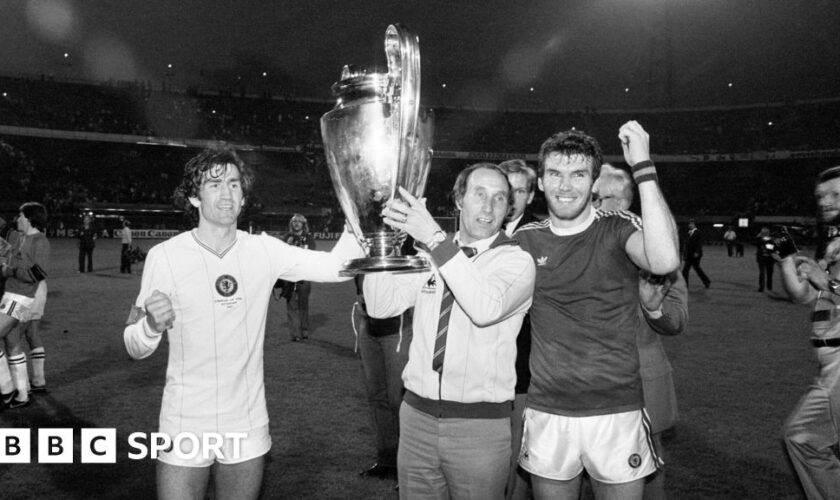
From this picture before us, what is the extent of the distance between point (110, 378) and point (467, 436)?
6.08 m

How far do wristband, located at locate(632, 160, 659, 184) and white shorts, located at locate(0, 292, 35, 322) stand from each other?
5.83 m

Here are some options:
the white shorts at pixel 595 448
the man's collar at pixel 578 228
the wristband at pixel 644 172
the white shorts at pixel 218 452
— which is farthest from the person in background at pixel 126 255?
the wristband at pixel 644 172

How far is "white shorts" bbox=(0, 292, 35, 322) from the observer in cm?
569

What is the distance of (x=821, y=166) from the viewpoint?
1745 inches

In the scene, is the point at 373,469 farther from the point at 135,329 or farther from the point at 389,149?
the point at 389,149

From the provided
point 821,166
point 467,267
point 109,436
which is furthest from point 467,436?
point 821,166

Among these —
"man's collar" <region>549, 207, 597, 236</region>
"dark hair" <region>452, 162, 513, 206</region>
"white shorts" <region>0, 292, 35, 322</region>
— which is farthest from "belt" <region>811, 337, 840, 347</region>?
"white shorts" <region>0, 292, 35, 322</region>

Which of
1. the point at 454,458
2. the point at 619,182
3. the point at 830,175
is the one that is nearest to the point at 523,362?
the point at 454,458

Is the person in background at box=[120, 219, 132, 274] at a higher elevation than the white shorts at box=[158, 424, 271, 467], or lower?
higher

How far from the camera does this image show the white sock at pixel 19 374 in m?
5.88

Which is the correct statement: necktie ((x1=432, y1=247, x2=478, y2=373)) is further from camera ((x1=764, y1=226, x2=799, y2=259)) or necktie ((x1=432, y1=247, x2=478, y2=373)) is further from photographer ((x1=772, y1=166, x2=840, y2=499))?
photographer ((x1=772, y1=166, x2=840, y2=499))

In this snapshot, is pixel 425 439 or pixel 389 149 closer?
pixel 389 149

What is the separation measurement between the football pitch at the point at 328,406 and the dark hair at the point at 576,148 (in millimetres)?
1677

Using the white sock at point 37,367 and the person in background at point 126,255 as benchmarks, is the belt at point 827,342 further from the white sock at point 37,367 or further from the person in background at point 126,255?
the person in background at point 126,255
